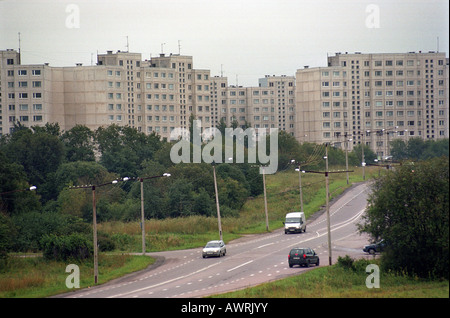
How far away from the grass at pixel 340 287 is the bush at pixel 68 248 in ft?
59.8

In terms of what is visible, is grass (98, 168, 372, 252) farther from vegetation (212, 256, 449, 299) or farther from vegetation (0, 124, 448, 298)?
vegetation (212, 256, 449, 299)

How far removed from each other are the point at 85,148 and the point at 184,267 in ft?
219

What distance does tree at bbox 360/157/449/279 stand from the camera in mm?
40125

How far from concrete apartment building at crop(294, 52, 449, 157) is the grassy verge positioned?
100993 mm

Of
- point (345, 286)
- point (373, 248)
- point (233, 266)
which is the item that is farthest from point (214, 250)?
point (345, 286)

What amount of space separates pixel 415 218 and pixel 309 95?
111 meters

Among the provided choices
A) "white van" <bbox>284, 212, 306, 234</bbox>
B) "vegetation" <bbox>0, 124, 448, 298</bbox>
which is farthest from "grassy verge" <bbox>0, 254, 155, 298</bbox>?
"white van" <bbox>284, 212, 306, 234</bbox>

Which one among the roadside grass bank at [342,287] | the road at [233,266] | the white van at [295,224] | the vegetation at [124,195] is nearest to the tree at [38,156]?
the vegetation at [124,195]

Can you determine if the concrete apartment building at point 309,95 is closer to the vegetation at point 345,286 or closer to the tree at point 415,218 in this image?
the tree at point 415,218

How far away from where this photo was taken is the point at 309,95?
151000 millimetres

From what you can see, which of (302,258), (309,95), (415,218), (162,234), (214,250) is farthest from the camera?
(309,95)

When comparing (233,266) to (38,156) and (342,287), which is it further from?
(38,156)

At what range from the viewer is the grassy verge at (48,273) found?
41.3m
